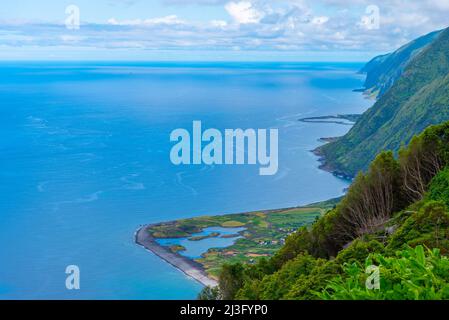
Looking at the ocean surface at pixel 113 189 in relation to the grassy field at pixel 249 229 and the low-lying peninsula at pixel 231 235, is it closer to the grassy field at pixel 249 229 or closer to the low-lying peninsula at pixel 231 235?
the low-lying peninsula at pixel 231 235

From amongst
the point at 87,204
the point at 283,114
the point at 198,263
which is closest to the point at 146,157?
the point at 87,204

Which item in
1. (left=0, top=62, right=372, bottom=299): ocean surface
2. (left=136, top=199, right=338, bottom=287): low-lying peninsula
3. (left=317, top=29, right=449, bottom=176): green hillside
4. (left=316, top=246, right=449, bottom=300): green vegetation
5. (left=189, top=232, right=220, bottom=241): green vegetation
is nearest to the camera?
(left=316, top=246, right=449, bottom=300): green vegetation

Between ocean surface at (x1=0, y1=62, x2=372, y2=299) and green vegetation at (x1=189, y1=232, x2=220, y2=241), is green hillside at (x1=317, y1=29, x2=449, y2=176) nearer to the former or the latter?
ocean surface at (x1=0, y1=62, x2=372, y2=299)

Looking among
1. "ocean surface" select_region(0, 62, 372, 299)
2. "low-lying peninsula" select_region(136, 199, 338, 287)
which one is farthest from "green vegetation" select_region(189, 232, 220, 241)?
"ocean surface" select_region(0, 62, 372, 299)

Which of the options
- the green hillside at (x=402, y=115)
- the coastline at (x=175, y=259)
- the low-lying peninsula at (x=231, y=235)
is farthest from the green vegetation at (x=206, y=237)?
the green hillside at (x=402, y=115)

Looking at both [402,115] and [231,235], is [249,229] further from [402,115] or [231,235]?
[402,115]

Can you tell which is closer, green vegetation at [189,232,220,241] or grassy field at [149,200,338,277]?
grassy field at [149,200,338,277]
